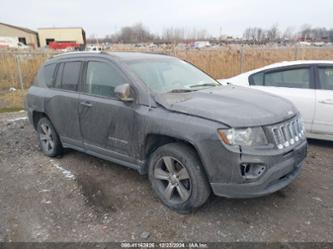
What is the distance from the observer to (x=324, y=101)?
15.4 ft

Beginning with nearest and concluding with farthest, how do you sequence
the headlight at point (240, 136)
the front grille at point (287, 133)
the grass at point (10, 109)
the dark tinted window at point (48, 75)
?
the headlight at point (240, 136) → the front grille at point (287, 133) → the dark tinted window at point (48, 75) → the grass at point (10, 109)

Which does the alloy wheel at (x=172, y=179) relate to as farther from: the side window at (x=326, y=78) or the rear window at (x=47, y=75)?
the side window at (x=326, y=78)

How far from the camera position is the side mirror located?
3.21 m

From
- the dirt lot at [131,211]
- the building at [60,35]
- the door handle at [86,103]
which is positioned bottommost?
the dirt lot at [131,211]

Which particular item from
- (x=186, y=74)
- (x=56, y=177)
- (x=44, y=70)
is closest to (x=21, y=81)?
(x=44, y=70)

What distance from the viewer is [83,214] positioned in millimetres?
3174

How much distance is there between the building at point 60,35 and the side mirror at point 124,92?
68.2 m

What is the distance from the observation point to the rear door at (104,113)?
3436 millimetres

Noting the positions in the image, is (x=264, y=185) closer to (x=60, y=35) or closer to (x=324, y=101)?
(x=324, y=101)

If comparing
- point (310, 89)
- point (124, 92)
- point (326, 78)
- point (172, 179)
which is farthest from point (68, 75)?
point (326, 78)

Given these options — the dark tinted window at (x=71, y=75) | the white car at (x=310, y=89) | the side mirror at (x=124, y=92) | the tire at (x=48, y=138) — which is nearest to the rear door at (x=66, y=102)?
the dark tinted window at (x=71, y=75)

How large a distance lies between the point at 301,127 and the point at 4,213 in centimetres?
357

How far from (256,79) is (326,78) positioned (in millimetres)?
1199

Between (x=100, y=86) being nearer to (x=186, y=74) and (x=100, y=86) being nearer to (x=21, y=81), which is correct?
(x=186, y=74)
